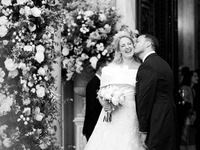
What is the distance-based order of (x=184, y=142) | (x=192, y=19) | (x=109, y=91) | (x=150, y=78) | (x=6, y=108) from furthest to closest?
(x=192, y=19)
(x=184, y=142)
(x=109, y=91)
(x=150, y=78)
(x=6, y=108)

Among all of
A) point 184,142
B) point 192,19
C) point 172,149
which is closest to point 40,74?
point 172,149

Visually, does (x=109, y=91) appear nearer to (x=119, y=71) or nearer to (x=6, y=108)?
(x=119, y=71)

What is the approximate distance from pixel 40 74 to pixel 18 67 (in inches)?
8.5

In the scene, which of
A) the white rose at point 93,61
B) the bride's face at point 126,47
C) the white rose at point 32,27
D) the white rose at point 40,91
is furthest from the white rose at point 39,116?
the white rose at point 93,61

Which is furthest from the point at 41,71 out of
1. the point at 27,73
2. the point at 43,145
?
the point at 43,145

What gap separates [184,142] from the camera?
11.4m

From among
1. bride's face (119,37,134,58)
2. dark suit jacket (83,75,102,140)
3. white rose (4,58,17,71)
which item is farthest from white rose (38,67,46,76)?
dark suit jacket (83,75,102,140)

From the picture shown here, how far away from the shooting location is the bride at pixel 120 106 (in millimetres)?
6398

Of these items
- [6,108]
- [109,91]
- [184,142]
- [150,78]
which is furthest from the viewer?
[184,142]

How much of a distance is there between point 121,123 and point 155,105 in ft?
2.06

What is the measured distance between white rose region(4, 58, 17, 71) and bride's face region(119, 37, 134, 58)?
190 cm

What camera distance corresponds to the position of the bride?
6398 millimetres

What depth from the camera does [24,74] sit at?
5.07 meters

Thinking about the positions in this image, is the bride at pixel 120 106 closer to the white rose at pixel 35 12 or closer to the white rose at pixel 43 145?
the white rose at pixel 43 145
